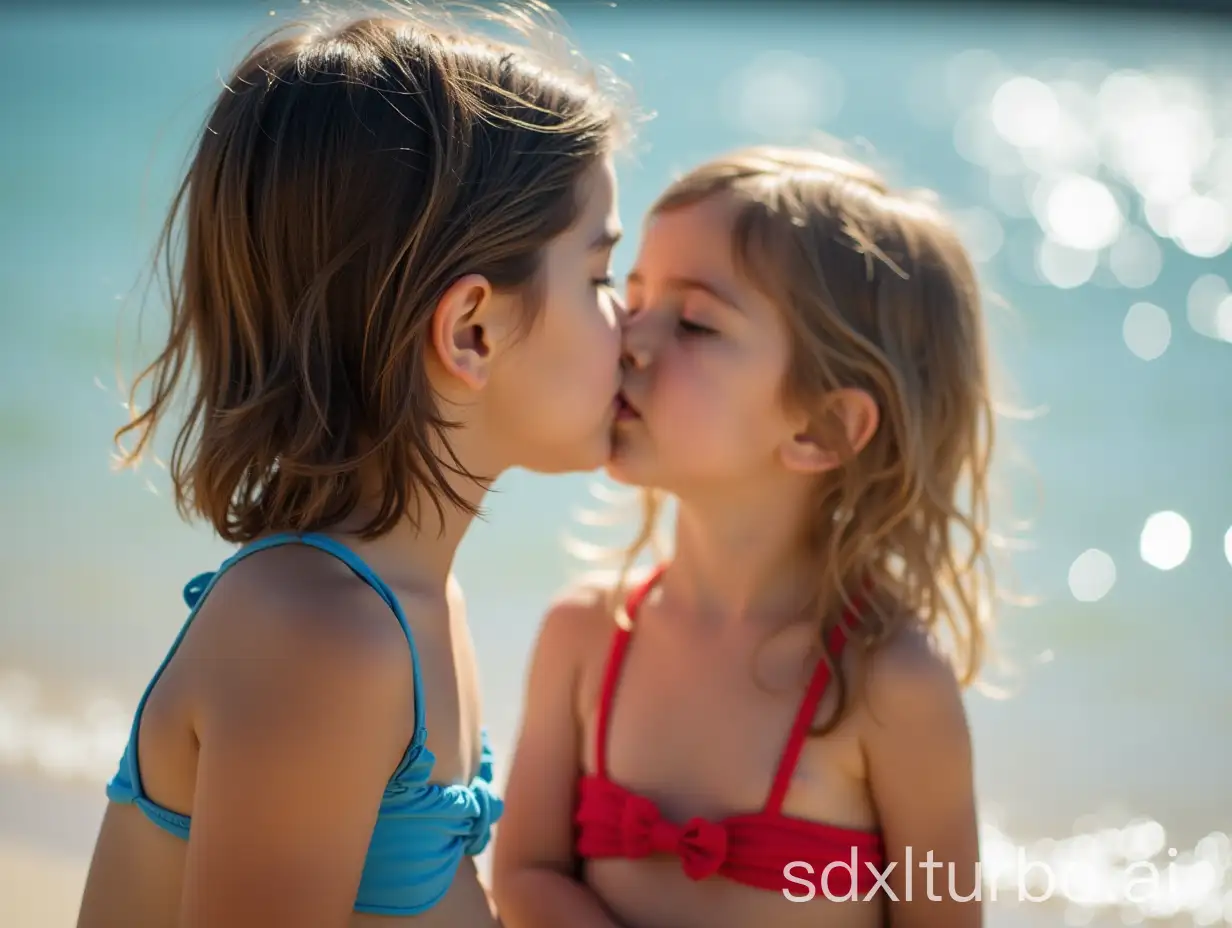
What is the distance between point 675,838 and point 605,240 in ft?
3.07

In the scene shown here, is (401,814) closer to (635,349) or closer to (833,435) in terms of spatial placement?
Answer: (635,349)

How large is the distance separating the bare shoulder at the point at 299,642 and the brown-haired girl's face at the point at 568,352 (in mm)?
414

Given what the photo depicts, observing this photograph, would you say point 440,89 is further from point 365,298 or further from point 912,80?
point 912,80

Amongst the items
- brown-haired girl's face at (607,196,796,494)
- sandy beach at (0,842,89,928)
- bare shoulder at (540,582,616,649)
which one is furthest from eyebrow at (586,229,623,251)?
sandy beach at (0,842,89,928)

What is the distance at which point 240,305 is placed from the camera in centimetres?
194

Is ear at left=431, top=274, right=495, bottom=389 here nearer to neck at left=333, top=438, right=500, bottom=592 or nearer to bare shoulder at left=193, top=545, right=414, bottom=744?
neck at left=333, top=438, right=500, bottom=592

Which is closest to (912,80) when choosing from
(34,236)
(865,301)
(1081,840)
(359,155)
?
(34,236)

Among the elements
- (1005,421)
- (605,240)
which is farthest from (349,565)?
(1005,421)

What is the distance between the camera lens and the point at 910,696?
2.28 m

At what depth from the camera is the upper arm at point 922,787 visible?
7.41ft

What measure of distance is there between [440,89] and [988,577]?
132cm

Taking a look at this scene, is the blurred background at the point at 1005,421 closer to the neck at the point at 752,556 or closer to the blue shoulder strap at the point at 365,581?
the neck at the point at 752,556

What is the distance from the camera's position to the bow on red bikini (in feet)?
7.38

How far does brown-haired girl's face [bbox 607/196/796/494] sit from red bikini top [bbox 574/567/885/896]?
0.35 m
